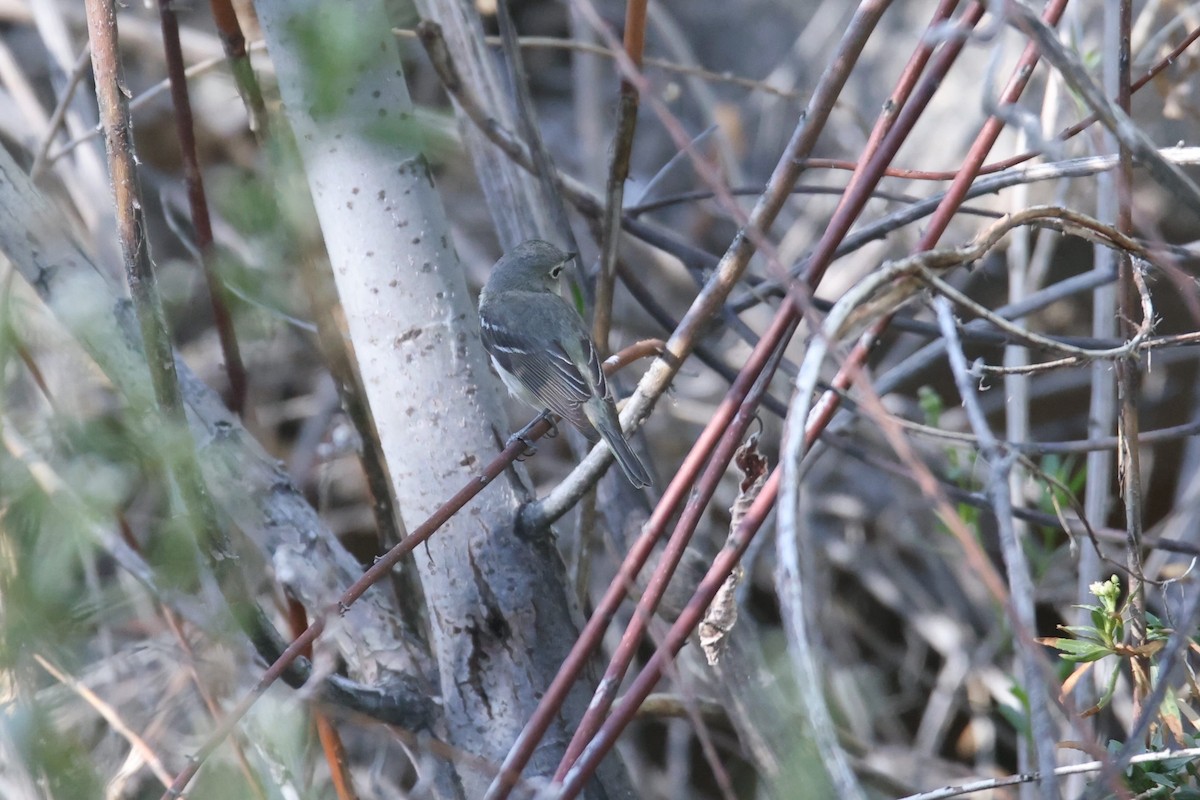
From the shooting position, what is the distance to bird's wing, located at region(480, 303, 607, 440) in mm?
2568

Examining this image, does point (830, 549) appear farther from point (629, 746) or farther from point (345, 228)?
point (345, 228)

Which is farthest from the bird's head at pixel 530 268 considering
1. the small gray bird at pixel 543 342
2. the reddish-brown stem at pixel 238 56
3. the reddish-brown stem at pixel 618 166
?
the reddish-brown stem at pixel 238 56

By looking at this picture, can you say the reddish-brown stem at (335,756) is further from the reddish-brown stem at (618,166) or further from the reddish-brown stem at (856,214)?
the reddish-brown stem at (618,166)

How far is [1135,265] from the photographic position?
157 centimetres

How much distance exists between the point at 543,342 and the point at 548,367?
219 mm

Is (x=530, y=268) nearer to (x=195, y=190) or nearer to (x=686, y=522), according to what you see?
(x=195, y=190)

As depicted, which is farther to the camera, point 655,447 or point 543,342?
point 655,447

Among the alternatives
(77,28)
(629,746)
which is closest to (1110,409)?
(629,746)

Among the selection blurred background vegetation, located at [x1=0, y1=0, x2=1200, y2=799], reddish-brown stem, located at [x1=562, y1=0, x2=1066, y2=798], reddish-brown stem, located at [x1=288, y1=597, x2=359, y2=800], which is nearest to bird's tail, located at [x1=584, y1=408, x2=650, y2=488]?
blurred background vegetation, located at [x1=0, y1=0, x2=1200, y2=799]

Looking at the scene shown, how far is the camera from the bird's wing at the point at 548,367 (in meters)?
2.57

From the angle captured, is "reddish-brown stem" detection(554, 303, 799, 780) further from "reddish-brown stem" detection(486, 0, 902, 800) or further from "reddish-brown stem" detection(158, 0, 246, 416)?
"reddish-brown stem" detection(158, 0, 246, 416)

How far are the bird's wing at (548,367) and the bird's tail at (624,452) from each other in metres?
0.08

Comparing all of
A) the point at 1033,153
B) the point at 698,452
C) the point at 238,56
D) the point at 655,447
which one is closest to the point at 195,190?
the point at 238,56

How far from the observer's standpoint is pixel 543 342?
3.16m
